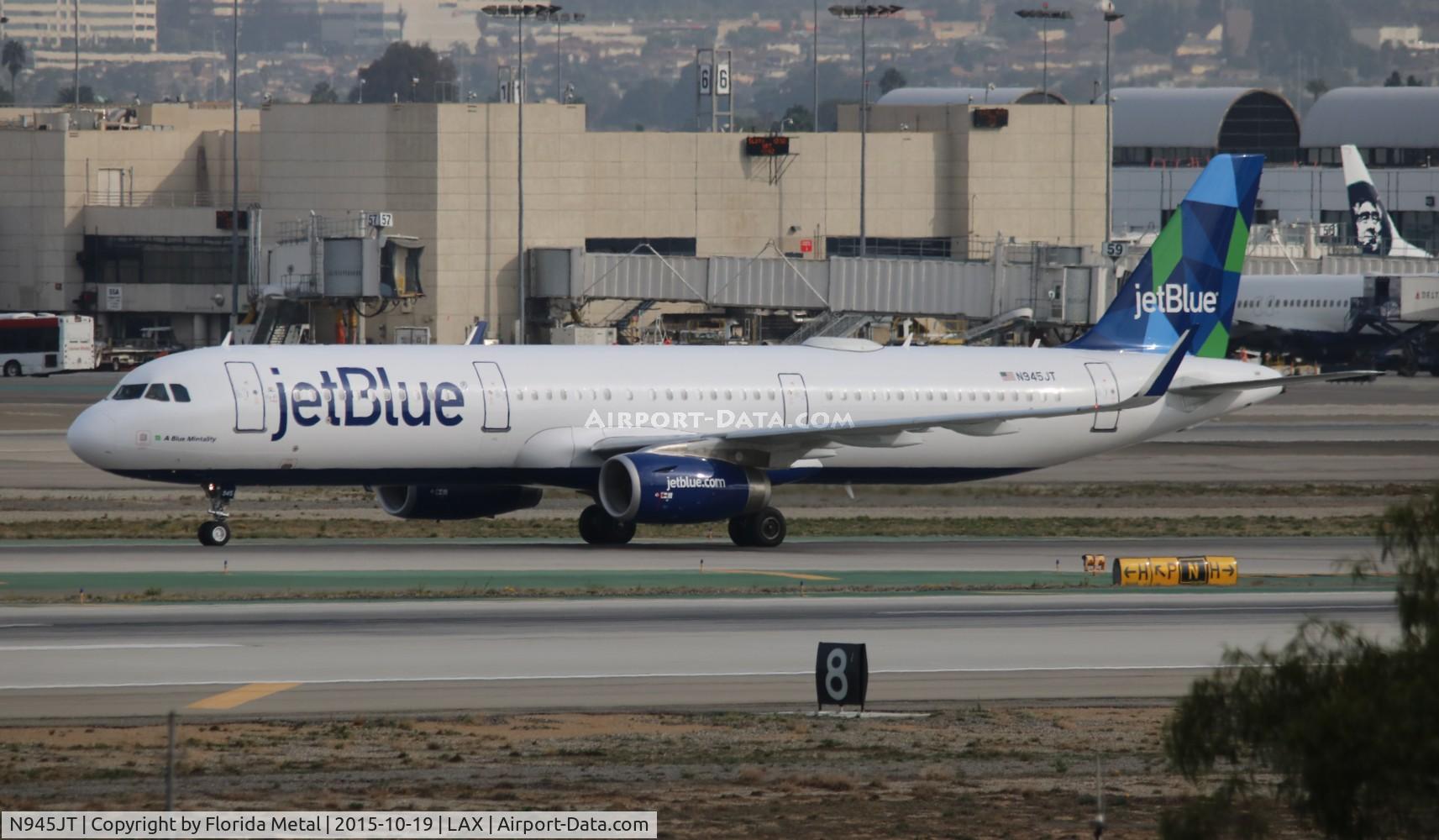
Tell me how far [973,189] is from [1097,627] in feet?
348

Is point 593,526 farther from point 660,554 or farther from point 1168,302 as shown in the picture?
point 1168,302

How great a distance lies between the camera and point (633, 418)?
144 feet

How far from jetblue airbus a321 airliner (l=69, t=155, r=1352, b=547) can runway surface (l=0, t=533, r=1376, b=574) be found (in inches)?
36.8

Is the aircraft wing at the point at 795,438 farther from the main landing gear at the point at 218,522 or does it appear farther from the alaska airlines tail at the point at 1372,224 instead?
the alaska airlines tail at the point at 1372,224

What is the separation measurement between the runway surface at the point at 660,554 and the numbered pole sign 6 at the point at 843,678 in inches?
600

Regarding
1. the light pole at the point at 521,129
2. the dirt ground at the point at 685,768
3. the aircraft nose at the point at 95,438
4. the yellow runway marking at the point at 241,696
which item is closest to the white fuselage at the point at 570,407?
the aircraft nose at the point at 95,438

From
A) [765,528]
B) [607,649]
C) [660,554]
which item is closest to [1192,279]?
[765,528]

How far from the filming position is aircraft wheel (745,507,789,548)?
43844 millimetres

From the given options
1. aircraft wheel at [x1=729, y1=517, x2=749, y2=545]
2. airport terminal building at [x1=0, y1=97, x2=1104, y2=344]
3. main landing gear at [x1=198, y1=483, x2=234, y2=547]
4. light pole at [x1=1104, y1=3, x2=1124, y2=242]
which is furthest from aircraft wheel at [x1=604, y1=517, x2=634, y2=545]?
airport terminal building at [x1=0, y1=97, x2=1104, y2=344]

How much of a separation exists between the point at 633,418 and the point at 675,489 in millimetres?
2872

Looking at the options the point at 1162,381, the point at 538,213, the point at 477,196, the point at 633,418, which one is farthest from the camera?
the point at 538,213

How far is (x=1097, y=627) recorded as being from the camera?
31844 millimetres

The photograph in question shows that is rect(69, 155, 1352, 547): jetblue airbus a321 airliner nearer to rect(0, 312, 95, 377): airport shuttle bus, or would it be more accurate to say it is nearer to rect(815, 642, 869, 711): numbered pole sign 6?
rect(815, 642, 869, 711): numbered pole sign 6

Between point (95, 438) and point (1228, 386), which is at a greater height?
A: point (1228, 386)
